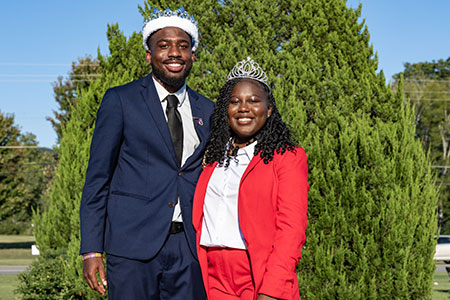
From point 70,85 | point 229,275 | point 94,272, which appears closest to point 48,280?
point 94,272

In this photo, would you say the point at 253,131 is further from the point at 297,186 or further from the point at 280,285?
the point at 280,285

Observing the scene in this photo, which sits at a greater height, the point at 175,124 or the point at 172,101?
→ the point at 172,101

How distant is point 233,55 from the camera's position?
5.59 m

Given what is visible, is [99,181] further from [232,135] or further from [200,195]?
[232,135]

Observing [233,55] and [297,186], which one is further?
[233,55]

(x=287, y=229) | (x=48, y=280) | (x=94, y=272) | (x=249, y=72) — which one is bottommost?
(x=48, y=280)

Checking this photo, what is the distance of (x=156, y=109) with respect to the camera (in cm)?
328

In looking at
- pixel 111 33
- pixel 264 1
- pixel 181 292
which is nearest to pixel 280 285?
pixel 181 292

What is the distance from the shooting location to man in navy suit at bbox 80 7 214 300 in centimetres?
306

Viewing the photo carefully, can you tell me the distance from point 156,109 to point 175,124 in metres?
0.15

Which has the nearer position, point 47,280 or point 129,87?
point 129,87

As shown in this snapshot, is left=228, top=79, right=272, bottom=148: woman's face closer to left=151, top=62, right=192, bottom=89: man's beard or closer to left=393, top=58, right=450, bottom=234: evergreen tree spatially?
left=151, top=62, right=192, bottom=89: man's beard

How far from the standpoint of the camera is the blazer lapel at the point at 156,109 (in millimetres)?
3182

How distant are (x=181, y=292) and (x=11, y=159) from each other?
107 feet
